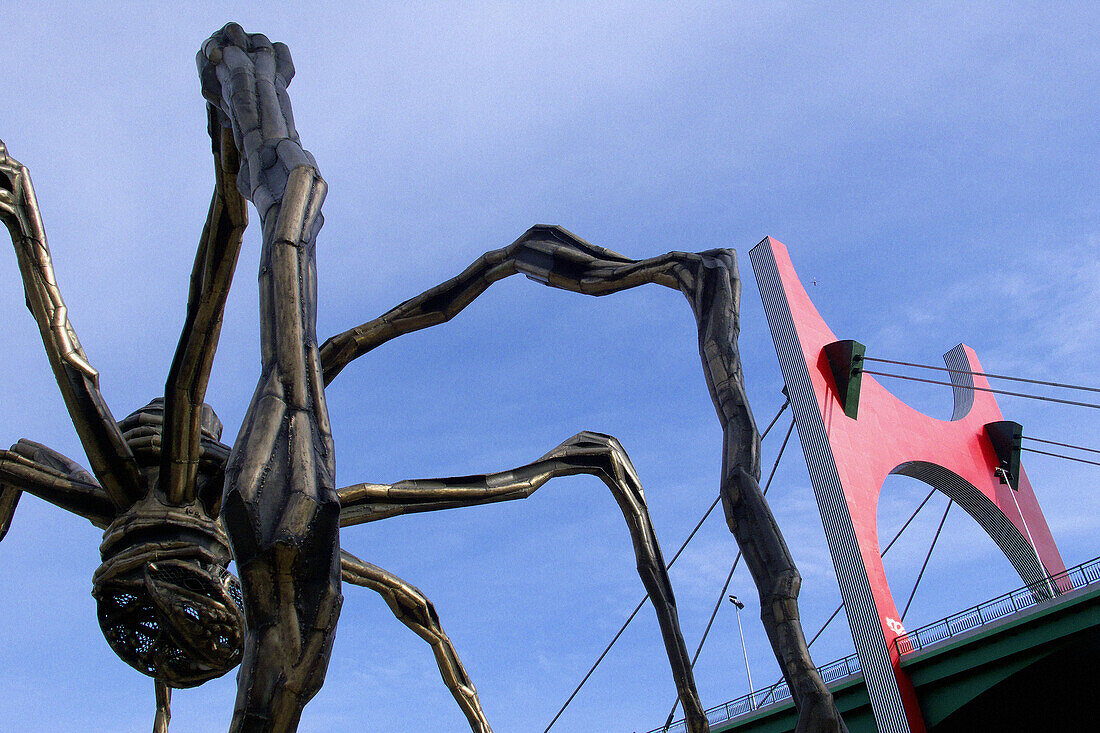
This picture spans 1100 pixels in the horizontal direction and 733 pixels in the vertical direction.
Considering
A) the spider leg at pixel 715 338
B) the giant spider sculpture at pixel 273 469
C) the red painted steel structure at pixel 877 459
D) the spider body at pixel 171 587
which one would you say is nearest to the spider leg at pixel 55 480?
the giant spider sculpture at pixel 273 469

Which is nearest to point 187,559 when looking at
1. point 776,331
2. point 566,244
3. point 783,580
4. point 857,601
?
point 566,244

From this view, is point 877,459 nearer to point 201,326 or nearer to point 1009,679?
point 1009,679

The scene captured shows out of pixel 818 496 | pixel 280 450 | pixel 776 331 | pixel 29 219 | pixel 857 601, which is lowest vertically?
pixel 280 450

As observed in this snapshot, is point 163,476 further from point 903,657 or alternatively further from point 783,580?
point 903,657

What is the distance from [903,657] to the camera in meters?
17.0

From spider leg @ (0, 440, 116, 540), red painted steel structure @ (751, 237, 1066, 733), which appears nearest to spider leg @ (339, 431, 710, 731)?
spider leg @ (0, 440, 116, 540)

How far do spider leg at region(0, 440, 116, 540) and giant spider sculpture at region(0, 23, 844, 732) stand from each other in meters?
0.01

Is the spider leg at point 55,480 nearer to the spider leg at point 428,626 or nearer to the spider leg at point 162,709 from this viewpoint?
the spider leg at point 428,626

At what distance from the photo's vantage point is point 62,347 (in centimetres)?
511

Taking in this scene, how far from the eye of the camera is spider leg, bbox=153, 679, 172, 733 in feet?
24.3

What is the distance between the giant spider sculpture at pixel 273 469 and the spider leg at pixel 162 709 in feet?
7.65

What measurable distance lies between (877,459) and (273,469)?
65.8 ft

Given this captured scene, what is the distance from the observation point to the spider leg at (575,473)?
457 cm

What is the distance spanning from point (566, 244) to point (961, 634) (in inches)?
594
